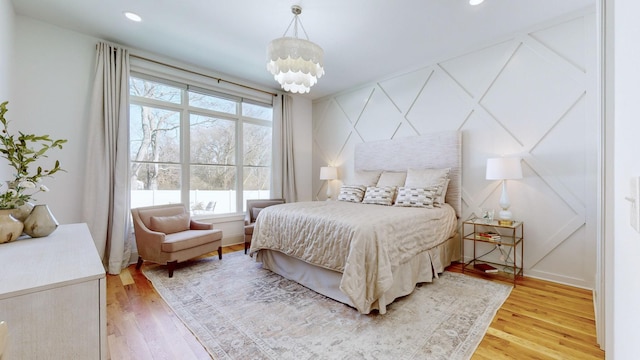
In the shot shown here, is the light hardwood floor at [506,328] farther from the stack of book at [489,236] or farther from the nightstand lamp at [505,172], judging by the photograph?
the nightstand lamp at [505,172]

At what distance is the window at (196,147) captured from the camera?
140 inches

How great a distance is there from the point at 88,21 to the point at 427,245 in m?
4.37

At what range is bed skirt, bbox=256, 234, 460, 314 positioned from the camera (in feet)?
7.36

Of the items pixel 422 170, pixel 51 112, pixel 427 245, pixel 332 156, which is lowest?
pixel 427 245

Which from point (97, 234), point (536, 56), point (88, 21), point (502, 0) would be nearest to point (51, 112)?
point (88, 21)

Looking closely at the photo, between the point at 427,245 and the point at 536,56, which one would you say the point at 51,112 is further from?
the point at 536,56

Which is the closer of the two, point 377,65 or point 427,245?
point 427,245

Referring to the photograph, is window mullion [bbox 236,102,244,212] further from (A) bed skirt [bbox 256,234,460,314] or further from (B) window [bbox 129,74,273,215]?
(A) bed skirt [bbox 256,234,460,314]

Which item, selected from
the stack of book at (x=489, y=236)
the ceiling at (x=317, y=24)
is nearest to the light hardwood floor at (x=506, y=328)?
the stack of book at (x=489, y=236)

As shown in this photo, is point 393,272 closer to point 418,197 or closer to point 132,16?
point 418,197

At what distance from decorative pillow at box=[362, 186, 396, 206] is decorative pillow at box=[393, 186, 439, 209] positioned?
6.3 inches

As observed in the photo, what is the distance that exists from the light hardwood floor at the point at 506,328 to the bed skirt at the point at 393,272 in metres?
0.67

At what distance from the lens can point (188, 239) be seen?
2988mm
